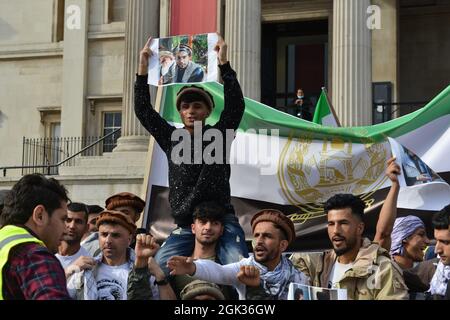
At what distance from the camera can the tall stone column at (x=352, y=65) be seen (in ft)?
73.7

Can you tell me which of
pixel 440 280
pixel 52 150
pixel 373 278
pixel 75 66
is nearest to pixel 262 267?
pixel 373 278

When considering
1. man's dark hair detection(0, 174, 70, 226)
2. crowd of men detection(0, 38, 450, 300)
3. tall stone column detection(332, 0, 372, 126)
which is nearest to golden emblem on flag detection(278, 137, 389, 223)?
crowd of men detection(0, 38, 450, 300)

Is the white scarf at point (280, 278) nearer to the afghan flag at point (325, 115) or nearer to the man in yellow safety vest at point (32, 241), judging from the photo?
the man in yellow safety vest at point (32, 241)

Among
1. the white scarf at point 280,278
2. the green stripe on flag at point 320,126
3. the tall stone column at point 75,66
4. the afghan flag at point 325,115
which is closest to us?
the white scarf at point 280,278

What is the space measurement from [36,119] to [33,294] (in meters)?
29.0

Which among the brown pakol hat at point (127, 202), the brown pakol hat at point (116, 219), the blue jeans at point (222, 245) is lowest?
the blue jeans at point (222, 245)

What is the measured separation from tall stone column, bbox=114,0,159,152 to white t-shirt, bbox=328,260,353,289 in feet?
57.1

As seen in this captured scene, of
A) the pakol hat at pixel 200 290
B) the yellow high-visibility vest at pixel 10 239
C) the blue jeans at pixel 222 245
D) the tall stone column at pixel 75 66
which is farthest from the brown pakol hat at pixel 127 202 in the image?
the tall stone column at pixel 75 66

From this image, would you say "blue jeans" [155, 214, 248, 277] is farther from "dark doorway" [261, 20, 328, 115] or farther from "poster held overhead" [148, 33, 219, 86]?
"dark doorway" [261, 20, 328, 115]

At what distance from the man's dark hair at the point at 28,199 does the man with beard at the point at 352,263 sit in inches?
97.1

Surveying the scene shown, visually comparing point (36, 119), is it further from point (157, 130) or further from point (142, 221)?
point (157, 130)

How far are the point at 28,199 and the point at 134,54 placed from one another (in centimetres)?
1988

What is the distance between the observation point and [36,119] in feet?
108
